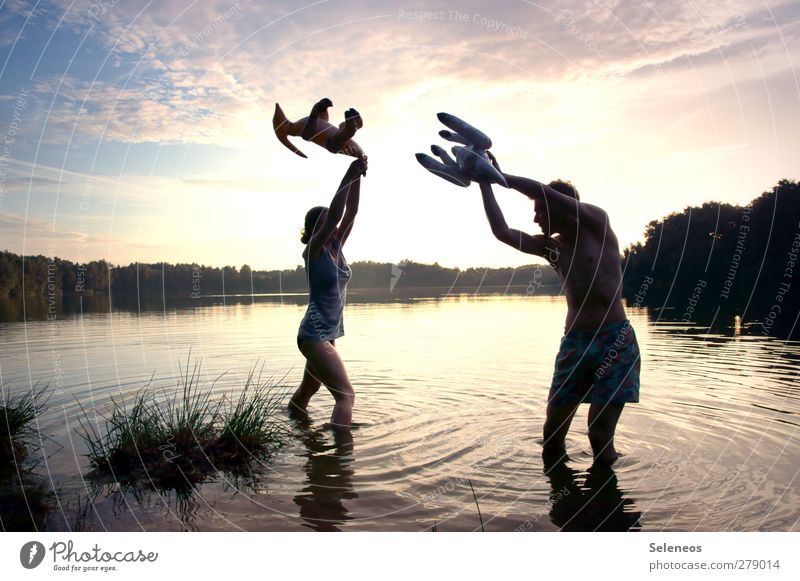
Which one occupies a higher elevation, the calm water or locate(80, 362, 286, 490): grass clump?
locate(80, 362, 286, 490): grass clump

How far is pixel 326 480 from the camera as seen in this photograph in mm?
5191

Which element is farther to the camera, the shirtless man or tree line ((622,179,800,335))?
tree line ((622,179,800,335))

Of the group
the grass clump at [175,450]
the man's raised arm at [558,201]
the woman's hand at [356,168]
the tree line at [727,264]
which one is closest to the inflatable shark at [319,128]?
the woman's hand at [356,168]

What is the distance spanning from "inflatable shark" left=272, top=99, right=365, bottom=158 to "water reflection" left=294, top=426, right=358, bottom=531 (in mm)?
2787

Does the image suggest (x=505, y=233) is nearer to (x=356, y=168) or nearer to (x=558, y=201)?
(x=558, y=201)

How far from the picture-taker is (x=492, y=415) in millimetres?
7605

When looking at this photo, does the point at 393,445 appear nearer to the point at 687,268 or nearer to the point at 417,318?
the point at 417,318

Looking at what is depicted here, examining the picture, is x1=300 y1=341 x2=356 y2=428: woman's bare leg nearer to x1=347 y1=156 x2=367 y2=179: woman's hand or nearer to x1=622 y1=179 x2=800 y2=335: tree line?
x1=347 y1=156 x2=367 y2=179: woman's hand

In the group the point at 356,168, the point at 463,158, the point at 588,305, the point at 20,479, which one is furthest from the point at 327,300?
the point at 20,479

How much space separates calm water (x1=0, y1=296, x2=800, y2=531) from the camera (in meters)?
4.48

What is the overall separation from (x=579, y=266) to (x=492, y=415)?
9.49ft

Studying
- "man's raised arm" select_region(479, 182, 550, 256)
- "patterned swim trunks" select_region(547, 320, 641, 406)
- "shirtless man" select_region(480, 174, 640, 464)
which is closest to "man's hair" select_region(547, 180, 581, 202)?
"shirtless man" select_region(480, 174, 640, 464)

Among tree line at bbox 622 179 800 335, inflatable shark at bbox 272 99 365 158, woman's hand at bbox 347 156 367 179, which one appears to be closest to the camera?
inflatable shark at bbox 272 99 365 158
